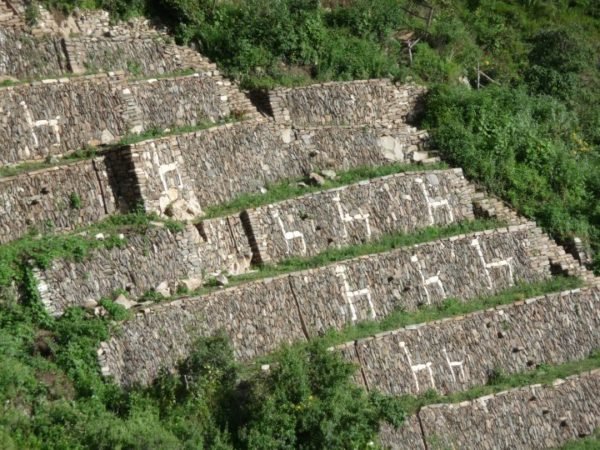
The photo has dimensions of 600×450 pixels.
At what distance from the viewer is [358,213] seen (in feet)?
105

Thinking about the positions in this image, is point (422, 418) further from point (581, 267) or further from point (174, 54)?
point (174, 54)

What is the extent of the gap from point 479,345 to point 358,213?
4.35 metres

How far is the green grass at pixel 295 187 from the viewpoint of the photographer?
31217mm

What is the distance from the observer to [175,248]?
2919 centimetres

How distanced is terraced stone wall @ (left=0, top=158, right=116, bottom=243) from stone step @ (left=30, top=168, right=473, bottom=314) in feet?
0.43

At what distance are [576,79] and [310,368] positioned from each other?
16470 millimetres

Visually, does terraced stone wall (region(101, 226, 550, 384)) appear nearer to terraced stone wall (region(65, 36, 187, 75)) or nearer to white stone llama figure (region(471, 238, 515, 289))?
white stone llama figure (region(471, 238, 515, 289))

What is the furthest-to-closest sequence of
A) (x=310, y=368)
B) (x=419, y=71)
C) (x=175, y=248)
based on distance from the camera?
(x=419, y=71), (x=175, y=248), (x=310, y=368)

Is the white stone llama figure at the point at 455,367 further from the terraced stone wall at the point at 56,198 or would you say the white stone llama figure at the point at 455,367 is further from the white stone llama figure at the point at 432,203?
the terraced stone wall at the point at 56,198

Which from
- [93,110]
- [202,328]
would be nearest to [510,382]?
[202,328]

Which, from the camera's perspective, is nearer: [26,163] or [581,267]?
[26,163]

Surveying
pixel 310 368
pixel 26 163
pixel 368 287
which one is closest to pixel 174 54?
pixel 26 163

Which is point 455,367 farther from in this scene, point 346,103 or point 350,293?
point 346,103

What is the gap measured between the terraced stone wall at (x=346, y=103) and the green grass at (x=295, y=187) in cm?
206
